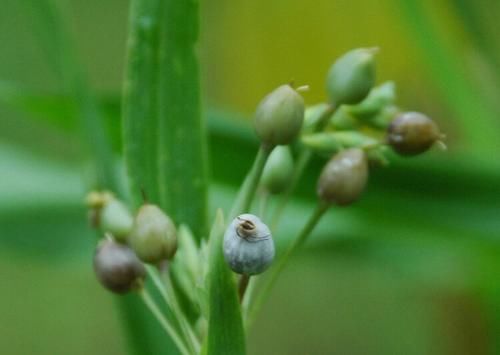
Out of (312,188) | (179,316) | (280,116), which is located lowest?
(312,188)

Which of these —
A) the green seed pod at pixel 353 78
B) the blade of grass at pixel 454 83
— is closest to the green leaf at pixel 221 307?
the green seed pod at pixel 353 78

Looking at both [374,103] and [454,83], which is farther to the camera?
[454,83]

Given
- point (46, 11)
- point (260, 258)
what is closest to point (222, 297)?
point (260, 258)

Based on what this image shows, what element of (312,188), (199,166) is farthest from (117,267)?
(312,188)

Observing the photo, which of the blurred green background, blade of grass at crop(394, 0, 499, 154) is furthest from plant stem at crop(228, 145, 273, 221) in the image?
blade of grass at crop(394, 0, 499, 154)

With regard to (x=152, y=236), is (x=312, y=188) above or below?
below

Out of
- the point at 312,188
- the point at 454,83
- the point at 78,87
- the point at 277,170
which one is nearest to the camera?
the point at 277,170

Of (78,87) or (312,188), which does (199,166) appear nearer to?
(78,87)
